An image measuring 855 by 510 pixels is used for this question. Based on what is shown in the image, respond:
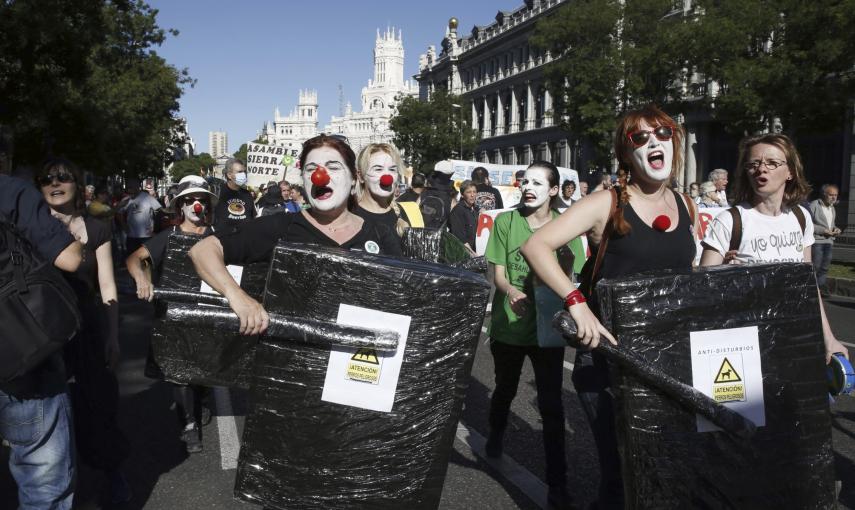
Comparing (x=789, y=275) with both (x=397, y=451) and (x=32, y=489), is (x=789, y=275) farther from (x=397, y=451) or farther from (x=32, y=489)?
(x=32, y=489)

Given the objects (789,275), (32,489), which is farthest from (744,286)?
(32,489)

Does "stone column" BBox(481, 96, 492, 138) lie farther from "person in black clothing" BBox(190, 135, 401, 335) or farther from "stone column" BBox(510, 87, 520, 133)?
"person in black clothing" BBox(190, 135, 401, 335)

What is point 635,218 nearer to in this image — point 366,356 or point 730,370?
point 730,370

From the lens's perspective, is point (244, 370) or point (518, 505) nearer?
point (244, 370)

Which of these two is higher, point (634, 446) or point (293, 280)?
point (293, 280)

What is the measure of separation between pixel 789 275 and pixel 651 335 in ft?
1.74

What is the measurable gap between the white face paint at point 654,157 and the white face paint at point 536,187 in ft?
4.90

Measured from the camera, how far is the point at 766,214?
13.0 feet

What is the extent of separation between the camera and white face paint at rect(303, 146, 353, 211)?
10.7ft

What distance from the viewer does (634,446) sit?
2596 mm

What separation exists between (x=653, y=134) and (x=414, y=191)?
6.73 meters

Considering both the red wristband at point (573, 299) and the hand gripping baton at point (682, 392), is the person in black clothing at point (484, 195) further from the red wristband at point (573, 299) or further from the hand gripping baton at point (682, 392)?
the hand gripping baton at point (682, 392)

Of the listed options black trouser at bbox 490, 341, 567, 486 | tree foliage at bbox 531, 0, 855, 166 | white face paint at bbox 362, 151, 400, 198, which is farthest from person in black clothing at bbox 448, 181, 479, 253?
tree foliage at bbox 531, 0, 855, 166

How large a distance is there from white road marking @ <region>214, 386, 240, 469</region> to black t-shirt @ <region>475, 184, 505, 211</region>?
6.44 m
